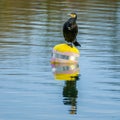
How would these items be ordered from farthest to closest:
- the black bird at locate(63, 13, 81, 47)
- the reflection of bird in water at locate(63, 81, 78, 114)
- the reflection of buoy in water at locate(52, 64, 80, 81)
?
the black bird at locate(63, 13, 81, 47)
the reflection of buoy in water at locate(52, 64, 80, 81)
the reflection of bird in water at locate(63, 81, 78, 114)

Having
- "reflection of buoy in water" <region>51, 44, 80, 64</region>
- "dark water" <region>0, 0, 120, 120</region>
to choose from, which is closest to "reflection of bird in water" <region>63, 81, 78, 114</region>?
"dark water" <region>0, 0, 120, 120</region>

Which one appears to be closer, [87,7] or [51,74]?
[51,74]

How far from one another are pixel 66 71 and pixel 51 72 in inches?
21.7

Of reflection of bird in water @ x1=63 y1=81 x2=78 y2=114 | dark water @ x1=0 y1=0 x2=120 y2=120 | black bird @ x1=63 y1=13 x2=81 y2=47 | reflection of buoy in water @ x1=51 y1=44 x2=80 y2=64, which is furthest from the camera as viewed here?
black bird @ x1=63 y1=13 x2=81 y2=47

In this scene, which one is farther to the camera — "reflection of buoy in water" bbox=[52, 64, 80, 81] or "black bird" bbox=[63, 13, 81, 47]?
"black bird" bbox=[63, 13, 81, 47]

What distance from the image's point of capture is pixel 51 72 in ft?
59.1

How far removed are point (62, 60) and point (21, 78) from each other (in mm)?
2841

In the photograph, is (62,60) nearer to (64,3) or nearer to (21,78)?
(21,78)

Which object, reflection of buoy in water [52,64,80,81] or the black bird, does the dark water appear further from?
the black bird

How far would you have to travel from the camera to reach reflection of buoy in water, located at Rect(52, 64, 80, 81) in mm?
17500

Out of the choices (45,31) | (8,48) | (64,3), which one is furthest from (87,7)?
(8,48)

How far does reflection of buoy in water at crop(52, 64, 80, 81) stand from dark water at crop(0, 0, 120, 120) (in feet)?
0.49

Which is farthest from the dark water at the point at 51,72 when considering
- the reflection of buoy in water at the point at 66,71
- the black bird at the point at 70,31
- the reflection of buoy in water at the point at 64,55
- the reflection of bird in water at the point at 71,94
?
the black bird at the point at 70,31

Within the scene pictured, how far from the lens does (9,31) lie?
2609cm
